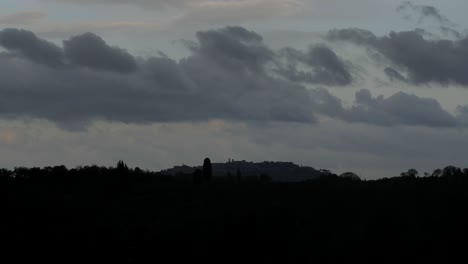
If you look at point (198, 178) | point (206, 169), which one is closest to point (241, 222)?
point (198, 178)

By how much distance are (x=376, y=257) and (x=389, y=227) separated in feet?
22.7

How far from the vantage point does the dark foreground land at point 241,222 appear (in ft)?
242

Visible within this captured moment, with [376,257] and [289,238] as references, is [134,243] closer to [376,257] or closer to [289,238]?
[289,238]

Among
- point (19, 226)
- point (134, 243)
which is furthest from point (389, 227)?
point (19, 226)

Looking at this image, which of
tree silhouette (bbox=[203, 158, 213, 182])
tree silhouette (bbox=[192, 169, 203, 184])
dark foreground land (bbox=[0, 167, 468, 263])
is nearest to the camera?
dark foreground land (bbox=[0, 167, 468, 263])

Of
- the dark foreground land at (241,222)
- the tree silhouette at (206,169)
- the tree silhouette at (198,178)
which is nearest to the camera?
the dark foreground land at (241,222)

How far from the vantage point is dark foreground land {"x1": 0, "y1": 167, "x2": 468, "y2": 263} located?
73.8 meters

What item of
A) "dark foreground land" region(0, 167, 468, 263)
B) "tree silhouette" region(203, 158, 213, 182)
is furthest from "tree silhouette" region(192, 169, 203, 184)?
"dark foreground land" region(0, 167, 468, 263)

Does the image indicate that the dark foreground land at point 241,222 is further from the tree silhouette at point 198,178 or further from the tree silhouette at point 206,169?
the tree silhouette at point 206,169

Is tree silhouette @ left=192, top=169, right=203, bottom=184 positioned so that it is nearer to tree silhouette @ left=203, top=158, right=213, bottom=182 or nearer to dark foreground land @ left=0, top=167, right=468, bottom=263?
tree silhouette @ left=203, top=158, right=213, bottom=182

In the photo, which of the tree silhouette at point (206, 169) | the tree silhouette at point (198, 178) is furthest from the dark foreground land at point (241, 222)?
the tree silhouette at point (206, 169)

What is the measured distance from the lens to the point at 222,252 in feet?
241

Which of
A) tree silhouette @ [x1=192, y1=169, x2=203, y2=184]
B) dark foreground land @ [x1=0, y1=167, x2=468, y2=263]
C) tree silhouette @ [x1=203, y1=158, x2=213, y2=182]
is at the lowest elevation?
dark foreground land @ [x1=0, y1=167, x2=468, y2=263]

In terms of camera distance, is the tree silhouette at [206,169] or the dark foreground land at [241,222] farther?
the tree silhouette at [206,169]
